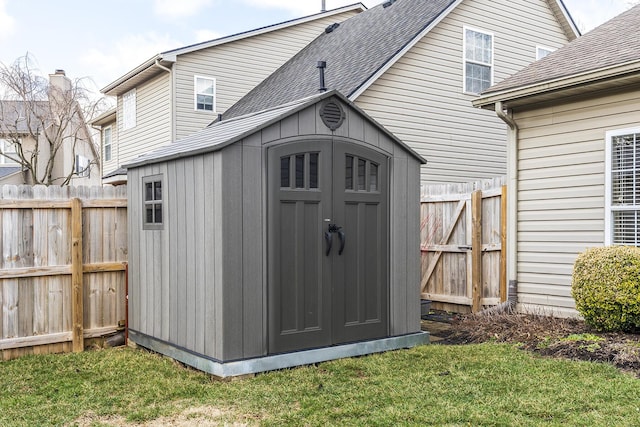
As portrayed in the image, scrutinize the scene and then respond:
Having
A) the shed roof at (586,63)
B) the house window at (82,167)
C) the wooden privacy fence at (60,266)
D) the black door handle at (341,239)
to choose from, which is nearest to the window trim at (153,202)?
the wooden privacy fence at (60,266)

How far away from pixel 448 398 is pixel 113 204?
414 cm

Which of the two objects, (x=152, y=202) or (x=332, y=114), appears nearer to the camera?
→ (x=332, y=114)

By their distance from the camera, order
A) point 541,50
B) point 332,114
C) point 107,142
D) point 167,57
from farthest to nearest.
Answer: point 107,142 < point 541,50 < point 167,57 < point 332,114

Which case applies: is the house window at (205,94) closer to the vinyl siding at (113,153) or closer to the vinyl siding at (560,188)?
the vinyl siding at (113,153)

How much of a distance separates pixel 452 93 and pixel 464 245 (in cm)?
506

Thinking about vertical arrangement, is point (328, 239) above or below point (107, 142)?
below

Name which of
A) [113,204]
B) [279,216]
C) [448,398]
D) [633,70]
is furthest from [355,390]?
[633,70]

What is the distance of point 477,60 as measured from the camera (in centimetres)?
1320

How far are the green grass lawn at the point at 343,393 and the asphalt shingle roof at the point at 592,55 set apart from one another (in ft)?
11.2

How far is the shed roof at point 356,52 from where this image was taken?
11586mm

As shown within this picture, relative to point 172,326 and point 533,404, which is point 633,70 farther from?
point 172,326

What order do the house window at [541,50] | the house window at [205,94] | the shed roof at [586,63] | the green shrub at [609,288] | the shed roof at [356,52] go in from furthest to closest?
the house window at [205,94] < the house window at [541,50] < the shed roof at [356,52] < the shed roof at [586,63] < the green shrub at [609,288]

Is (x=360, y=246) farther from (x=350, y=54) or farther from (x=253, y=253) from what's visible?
(x=350, y=54)

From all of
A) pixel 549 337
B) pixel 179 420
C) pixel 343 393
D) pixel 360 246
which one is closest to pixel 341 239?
pixel 360 246
